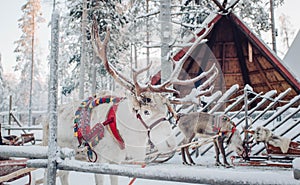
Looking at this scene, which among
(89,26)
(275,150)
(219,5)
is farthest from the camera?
(89,26)

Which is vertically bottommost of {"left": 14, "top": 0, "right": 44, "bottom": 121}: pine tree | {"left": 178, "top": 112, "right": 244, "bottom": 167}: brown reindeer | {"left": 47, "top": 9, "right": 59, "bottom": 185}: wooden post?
{"left": 178, "top": 112, "right": 244, "bottom": 167}: brown reindeer

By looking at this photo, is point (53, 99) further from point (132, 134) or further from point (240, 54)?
point (240, 54)

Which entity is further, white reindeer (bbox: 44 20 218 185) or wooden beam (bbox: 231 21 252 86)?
wooden beam (bbox: 231 21 252 86)

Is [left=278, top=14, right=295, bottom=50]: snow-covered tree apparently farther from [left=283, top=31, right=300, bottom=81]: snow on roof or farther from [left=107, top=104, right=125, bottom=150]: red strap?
[left=107, top=104, right=125, bottom=150]: red strap

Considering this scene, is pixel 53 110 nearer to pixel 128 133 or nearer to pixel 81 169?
pixel 81 169

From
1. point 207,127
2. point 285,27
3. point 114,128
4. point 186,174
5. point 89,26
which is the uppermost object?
point 285,27

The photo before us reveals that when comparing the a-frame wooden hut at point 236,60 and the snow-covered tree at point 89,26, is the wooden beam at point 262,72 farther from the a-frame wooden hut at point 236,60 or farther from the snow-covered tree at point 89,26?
the snow-covered tree at point 89,26

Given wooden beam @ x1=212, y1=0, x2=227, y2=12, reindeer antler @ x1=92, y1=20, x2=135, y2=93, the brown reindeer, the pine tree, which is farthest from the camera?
the pine tree

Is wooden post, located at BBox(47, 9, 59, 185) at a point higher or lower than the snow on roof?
lower

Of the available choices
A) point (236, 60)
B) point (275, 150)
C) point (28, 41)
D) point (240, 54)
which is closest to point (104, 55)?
point (275, 150)

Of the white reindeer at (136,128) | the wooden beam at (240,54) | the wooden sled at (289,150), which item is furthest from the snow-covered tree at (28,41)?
the white reindeer at (136,128)

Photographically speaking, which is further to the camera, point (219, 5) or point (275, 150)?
point (219, 5)

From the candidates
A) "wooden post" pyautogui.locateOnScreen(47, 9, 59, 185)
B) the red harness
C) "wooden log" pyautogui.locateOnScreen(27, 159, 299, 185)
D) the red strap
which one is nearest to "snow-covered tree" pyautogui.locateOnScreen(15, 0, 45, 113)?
the red harness

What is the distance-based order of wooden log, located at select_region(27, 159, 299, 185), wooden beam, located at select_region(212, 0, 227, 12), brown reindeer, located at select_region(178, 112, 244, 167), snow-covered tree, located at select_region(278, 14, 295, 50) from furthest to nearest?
snow-covered tree, located at select_region(278, 14, 295, 50)
wooden beam, located at select_region(212, 0, 227, 12)
brown reindeer, located at select_region(178, 112, 244, 167)
wooden log, located at select_region(27, 159, 299, 185)
